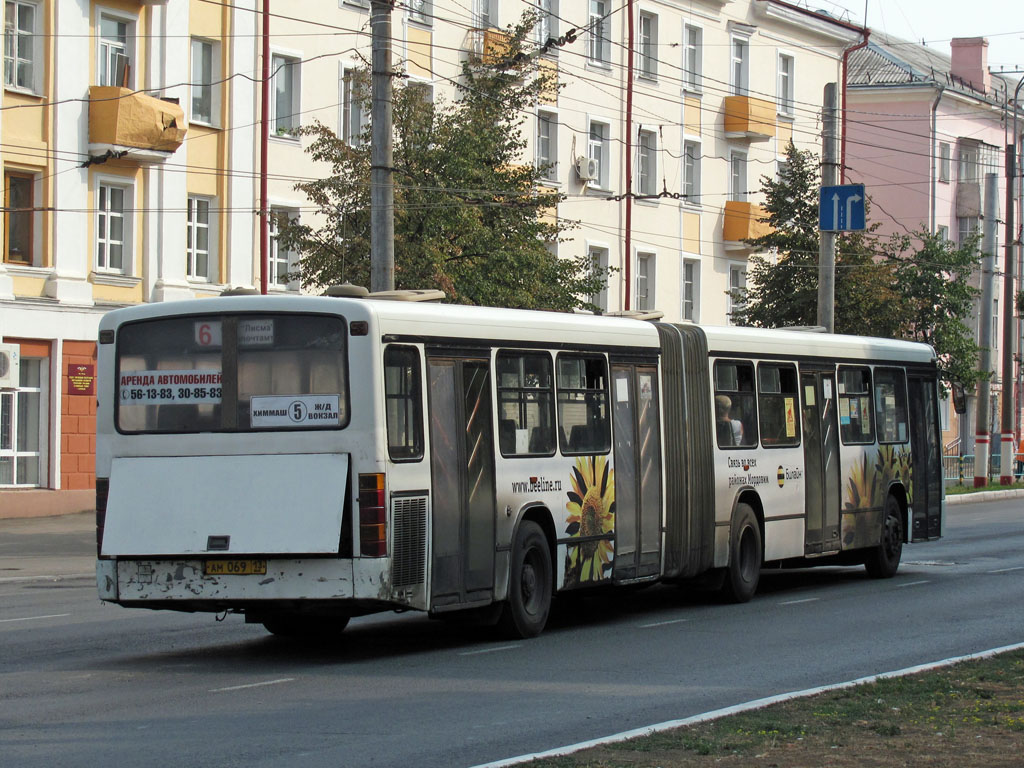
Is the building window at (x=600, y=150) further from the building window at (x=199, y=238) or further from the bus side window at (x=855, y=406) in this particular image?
the bus side window at (x=855, y=406)

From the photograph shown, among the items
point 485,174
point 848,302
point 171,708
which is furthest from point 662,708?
point 848,302

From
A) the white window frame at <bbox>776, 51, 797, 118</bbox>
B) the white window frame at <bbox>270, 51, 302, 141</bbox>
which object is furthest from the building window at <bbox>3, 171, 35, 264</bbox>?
the white window frame at <bbox>776, 51, 797, 118</bbox>

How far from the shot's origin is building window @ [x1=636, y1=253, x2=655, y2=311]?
1921 inches

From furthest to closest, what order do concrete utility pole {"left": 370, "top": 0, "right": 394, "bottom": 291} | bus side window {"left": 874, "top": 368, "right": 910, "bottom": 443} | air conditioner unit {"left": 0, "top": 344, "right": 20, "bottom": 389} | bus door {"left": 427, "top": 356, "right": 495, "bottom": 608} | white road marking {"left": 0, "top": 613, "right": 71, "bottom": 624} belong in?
air conditioner unit {"left": 0, "top": 344, "right": 20, "bottom": 389}
concrete utility pole {"left": 370, "top": 0, "right": 394, "bottom": 291}
bus side window {"left": 874, "top": 368, "right": 910, "bottom": 443}
white road marking {"left": 0, "top": 613, "right": 71, "bottom": 624}
bus door {"left": 427, "top": 356, "right": 495, "bottom": 608}

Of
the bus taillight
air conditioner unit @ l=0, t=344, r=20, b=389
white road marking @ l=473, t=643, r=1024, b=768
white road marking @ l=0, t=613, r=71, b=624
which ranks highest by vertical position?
air conditioner unit @ l=0, t=344, r=20, b=389

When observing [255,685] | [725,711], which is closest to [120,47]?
[255,685]

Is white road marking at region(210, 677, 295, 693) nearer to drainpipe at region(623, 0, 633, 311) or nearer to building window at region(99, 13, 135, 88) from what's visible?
building window at region(99, 13, 135, 88)

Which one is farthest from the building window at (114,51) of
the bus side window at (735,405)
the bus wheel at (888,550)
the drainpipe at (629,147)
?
the bus side window at (735,405)

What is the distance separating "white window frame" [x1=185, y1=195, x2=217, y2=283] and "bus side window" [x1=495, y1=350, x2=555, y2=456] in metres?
20.7

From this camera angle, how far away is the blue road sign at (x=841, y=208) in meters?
33.6

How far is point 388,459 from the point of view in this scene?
12.7 m

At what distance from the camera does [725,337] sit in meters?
18.3

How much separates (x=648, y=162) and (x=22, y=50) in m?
21.3

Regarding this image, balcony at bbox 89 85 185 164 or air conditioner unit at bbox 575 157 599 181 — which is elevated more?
air conditioner unit at bbox 575 157 599 181
